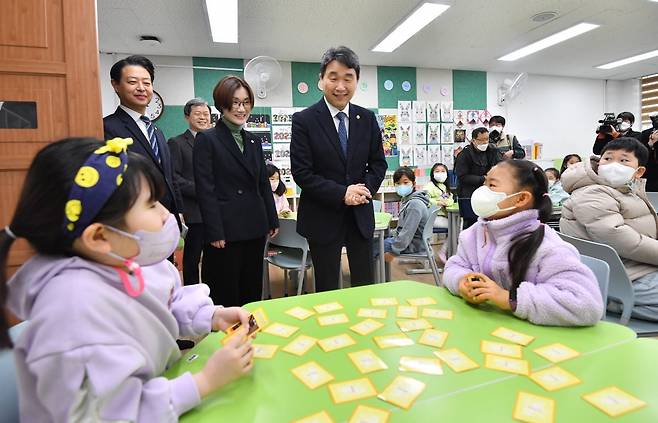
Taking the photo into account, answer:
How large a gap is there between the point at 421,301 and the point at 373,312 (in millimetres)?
177

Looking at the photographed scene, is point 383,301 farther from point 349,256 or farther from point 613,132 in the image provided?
point 613,132

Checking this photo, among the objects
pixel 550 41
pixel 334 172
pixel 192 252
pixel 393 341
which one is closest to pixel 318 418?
pixel 393 341

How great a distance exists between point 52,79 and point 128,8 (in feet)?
9.05

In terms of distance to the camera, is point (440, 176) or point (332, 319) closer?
point (332, 319)

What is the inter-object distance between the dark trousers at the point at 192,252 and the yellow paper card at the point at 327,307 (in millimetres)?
1953

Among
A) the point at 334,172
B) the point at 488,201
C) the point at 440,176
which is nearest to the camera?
the point at 488,201

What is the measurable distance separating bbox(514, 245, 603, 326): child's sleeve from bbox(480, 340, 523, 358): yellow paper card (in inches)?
6.1

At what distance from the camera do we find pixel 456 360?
0.86 metres

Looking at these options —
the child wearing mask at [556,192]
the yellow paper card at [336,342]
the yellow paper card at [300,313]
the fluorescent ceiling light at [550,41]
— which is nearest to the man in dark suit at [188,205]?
the yellow paper card at [300,313]

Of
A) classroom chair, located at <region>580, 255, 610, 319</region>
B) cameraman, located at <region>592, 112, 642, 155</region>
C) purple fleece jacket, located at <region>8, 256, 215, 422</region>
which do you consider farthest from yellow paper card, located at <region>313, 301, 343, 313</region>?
cameraman, located at <region>592, 112, 642, 155</region>

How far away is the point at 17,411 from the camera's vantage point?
2.33 ft

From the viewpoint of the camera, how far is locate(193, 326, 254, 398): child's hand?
722mm

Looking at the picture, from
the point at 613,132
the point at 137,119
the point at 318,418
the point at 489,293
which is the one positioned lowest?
the point at 318,418

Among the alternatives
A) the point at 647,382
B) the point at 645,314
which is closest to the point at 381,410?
the point at 647,382
